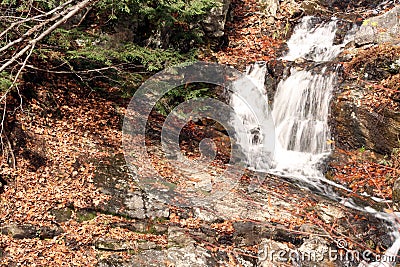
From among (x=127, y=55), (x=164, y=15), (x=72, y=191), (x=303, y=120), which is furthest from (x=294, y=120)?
(x=72, y=191)

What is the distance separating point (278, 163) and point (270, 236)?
4.00m

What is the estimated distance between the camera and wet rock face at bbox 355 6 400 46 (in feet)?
28.3

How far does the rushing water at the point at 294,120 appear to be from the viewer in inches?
329

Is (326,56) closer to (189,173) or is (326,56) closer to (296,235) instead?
(189,173)

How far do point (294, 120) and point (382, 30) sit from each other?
3.53 metres

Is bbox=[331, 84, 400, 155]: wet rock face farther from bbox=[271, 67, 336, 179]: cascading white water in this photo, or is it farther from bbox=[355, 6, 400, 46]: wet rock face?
bbox=[355, 6, 400, 46]: wet rock face

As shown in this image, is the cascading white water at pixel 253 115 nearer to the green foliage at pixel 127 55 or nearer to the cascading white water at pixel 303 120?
the cascading white water at pixel 303 120

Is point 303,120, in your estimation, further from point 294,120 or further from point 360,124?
point 360,124

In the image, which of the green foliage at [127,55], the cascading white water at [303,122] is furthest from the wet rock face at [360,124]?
the green foliage at [127,55]

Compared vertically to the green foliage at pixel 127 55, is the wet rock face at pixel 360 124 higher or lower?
lower

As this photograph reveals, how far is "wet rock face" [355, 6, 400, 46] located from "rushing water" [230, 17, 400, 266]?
928 millimetres

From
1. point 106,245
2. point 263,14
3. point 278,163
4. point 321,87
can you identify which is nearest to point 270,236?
point 106,245

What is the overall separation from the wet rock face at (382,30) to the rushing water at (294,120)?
3.04 ft

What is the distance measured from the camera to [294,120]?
→ 29.9 ft
